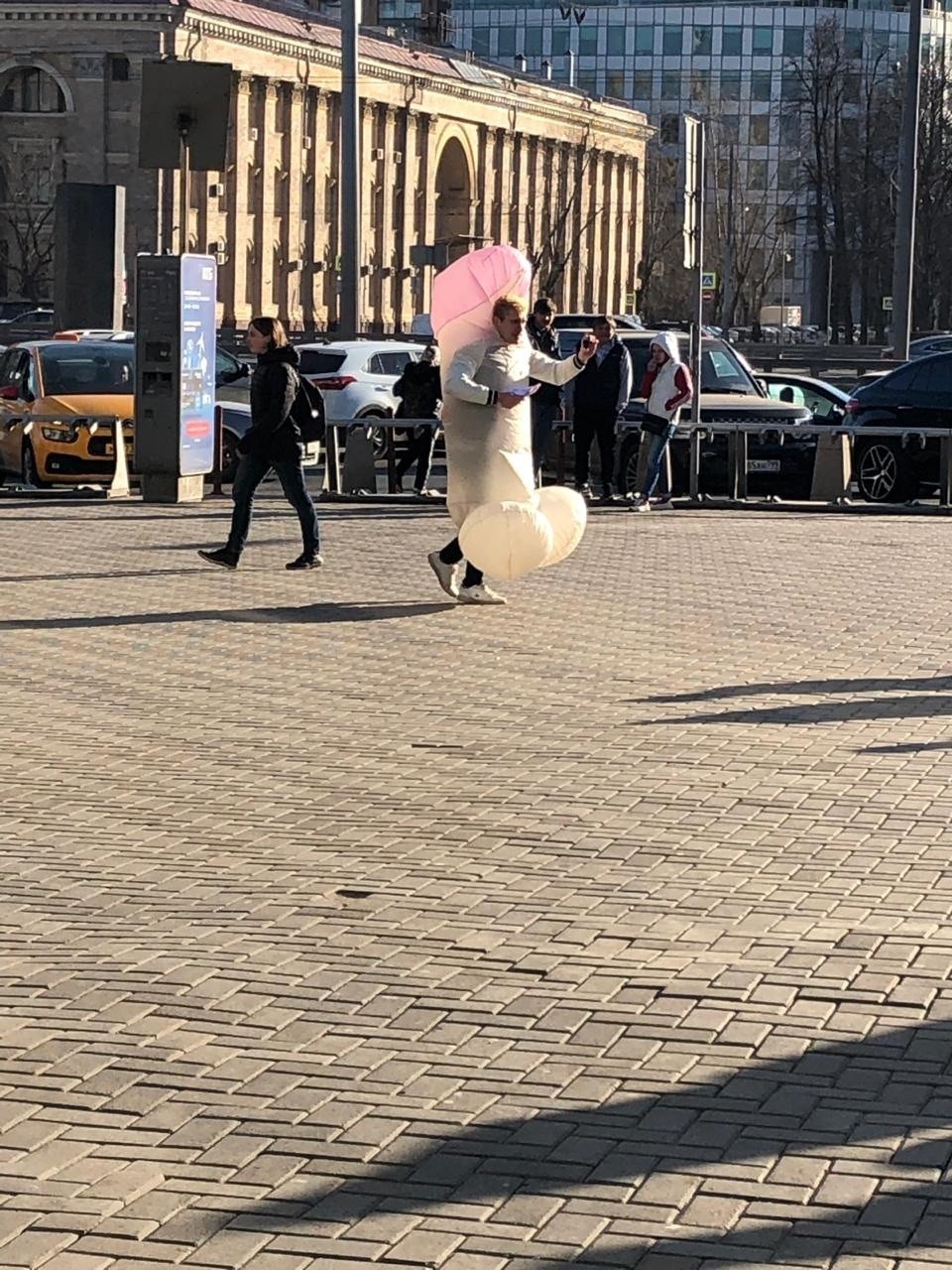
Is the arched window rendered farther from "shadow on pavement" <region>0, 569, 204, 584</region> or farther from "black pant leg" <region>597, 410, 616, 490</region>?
"shadow on pavement" <region>0, 569, 204, 584</region>

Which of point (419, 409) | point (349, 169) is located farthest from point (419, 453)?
point (349, 169)

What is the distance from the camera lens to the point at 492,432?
14.7m

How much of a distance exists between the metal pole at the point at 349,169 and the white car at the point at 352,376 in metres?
5.22

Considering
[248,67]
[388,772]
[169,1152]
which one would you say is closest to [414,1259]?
[169,1152]

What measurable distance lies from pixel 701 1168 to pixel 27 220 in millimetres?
87878

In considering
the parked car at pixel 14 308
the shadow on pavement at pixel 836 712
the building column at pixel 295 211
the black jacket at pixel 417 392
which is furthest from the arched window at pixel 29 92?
the shadow on pavement at pixel 836 712

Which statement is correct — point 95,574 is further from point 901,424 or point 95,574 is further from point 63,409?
point 901,424

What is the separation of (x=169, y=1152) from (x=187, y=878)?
2.71 m

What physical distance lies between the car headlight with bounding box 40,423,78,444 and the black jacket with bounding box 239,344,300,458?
8051mm

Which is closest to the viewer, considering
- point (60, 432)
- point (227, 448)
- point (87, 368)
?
point (60, 432)

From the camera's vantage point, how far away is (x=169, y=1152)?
17.3ft

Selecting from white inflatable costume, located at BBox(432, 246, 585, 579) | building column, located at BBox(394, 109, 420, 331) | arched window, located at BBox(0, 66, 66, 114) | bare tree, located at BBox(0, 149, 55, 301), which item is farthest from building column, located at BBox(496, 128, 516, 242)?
white inflatable costume, located at BBox(432, 246, 585, 579)

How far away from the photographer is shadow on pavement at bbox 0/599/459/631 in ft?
47.4

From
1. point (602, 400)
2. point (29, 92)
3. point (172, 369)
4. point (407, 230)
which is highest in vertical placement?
point (29, 92)
